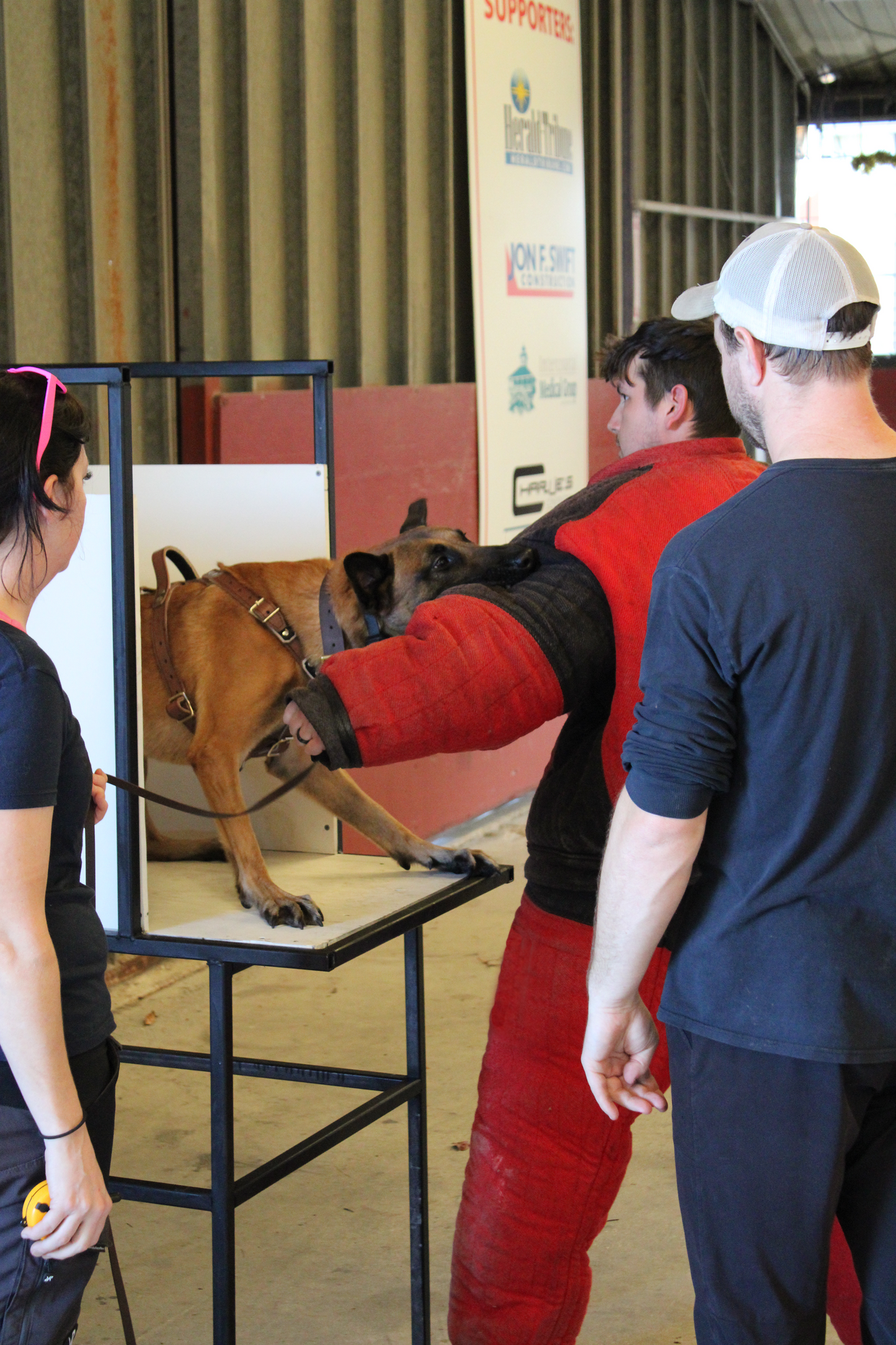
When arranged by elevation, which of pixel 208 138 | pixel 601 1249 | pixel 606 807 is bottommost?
pixel 601 1249

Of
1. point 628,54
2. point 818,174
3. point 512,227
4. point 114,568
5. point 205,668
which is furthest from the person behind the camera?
point 818,174

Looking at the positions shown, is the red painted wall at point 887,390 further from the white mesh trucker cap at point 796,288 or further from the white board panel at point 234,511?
the white mesh trucker cap at point 796,288

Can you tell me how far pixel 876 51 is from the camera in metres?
13.7

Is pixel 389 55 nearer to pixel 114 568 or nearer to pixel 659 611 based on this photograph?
pixel 114 568

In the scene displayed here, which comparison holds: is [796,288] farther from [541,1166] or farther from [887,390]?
[887,390]

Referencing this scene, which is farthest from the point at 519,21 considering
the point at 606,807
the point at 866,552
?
the point at 866,552

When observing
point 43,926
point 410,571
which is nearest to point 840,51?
point 410,571

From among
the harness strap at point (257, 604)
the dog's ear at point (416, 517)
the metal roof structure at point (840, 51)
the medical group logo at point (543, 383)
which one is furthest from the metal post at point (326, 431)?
the metal roof structure at point (840, 51)

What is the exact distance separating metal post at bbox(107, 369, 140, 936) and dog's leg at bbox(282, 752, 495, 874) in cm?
54

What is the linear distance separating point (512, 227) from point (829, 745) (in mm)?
5197

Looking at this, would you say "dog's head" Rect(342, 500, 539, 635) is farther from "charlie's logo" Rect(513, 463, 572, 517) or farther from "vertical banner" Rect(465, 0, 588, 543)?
"charlie's logo" Rect(513, 463, 572, 517)

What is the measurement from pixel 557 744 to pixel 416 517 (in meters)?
1.16

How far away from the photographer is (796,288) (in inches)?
54.4

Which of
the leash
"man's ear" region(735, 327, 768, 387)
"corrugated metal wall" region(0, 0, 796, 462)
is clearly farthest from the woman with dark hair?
"corrugated metal wall" region(0, 0, 796, 462)
